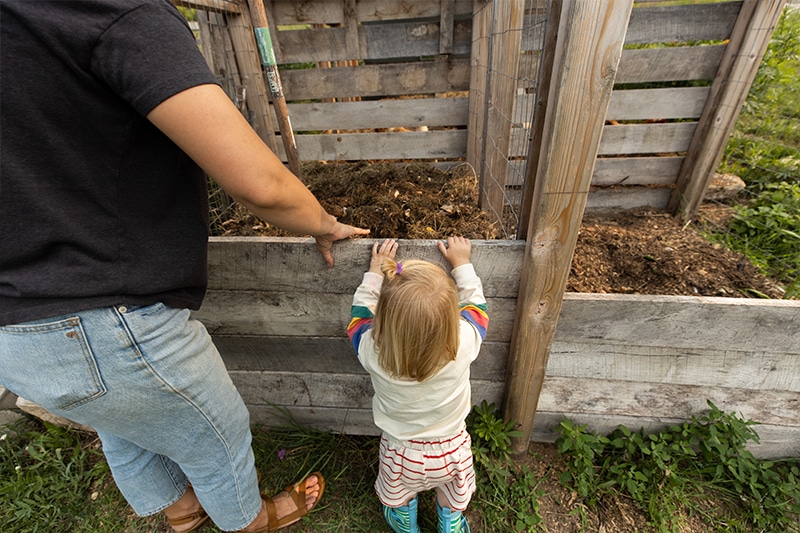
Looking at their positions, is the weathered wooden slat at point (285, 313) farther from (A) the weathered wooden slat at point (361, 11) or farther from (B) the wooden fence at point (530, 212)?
(A) the weathered wooden slat at point (361, 11)

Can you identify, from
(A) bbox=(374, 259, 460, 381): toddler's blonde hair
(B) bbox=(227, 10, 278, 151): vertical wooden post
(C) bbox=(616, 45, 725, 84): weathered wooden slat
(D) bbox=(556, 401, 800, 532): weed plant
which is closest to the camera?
(A) bbox=(374, 259, 460, 381): toddler's blonde hair

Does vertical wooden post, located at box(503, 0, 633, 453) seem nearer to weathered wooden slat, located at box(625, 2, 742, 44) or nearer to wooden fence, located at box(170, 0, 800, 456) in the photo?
wooden fence, located at box(170, 0, 800, 456)

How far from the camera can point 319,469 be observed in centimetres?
214

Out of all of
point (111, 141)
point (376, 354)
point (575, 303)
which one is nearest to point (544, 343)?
point (575, 303)

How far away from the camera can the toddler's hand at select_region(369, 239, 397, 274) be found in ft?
4.98

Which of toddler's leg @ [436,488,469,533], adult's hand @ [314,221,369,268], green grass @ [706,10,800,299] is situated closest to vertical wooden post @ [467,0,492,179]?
adult's hand @ [314,221,369,268]

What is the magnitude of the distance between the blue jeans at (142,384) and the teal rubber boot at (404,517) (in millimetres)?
699

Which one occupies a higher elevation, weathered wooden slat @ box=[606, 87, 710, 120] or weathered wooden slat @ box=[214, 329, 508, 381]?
weathered wooden slat @ box=[606, 87, 710, 120]

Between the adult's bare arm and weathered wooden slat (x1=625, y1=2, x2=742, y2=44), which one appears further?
weathered wooden slat (x1=625, y1=2, x2=742, y2=44)

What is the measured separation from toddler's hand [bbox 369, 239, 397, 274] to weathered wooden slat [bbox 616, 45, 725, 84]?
261 centimetres

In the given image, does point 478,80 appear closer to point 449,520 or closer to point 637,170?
point 637,170

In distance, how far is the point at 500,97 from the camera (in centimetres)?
203

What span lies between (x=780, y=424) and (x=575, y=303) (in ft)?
4.09

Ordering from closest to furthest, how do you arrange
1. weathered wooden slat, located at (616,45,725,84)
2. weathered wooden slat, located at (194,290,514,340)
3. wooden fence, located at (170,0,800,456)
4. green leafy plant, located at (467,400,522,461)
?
wooden fence, located at (170,0,800,456) < weathered wooden slat, located at (194,290,514,340) < green leafy plant, located at (467,400,522,461) < weathered wooden slat, located at (616,45,725,84)
